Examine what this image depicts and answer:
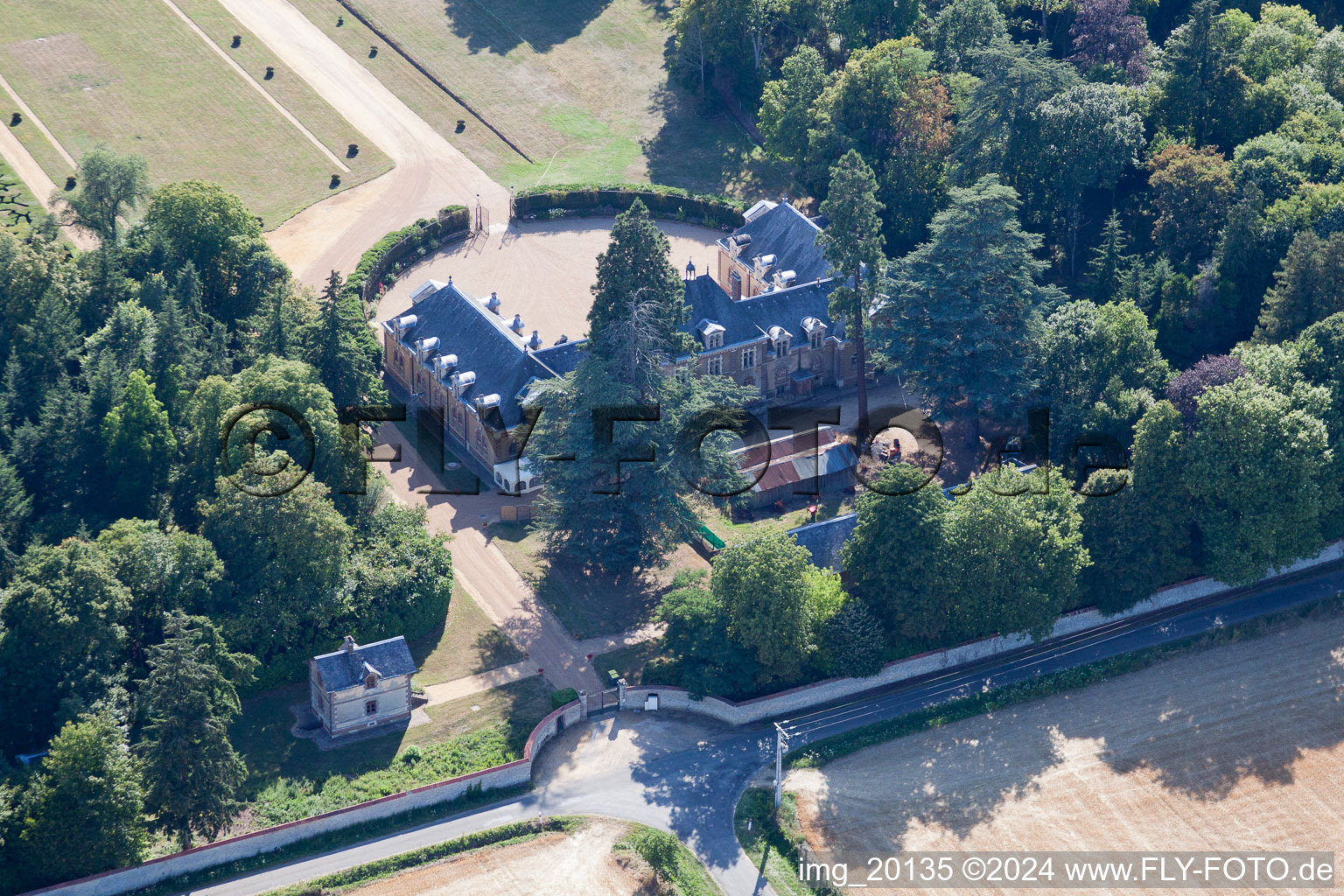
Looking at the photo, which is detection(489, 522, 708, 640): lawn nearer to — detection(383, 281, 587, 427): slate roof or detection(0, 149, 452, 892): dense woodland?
detection(0, 149, 452, 892): dense woodland

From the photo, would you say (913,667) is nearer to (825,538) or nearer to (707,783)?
(825,538)

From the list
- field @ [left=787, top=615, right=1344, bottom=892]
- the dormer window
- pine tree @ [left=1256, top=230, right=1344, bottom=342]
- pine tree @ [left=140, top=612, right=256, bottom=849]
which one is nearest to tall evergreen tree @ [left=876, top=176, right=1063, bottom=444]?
the dormer window

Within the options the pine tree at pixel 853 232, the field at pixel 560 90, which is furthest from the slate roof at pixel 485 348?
the field at pixel 560 90

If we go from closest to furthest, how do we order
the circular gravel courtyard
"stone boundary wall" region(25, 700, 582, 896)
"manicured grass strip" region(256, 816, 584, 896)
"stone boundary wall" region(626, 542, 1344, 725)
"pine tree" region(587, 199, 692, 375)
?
"stone boundary wall" region(25, 700, 582, 896) < "manicured grass strip" region(256, 816, 584, 896) < "stone boundary wall" region(626, 542, 1344, 725) < "pine tree" region(587, 199, 692, 375) < the circular gravel courtyard

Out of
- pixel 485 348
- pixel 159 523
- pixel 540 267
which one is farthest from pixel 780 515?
pixel 159 523

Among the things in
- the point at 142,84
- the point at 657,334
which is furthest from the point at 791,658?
the point at 142,84

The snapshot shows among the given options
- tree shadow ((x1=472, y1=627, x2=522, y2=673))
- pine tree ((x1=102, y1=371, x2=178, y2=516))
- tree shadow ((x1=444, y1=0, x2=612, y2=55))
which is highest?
tree shadow ((x1=444, y1=0, x2=612, y2=55))
